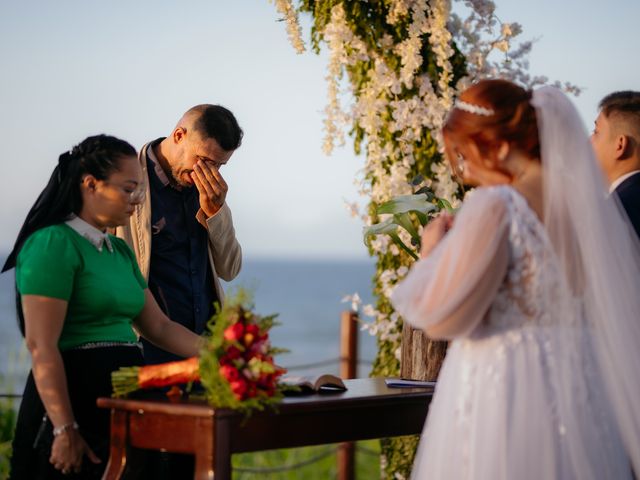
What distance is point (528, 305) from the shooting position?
279 centimetres

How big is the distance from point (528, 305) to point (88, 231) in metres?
1.32

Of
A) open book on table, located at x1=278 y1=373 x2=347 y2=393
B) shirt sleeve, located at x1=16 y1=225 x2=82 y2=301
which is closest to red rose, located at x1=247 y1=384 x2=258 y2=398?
open book on table, located at x1=278 y1=373 x2=347 y2=393

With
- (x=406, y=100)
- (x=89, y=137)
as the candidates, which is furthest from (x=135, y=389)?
(x=406, y=100)

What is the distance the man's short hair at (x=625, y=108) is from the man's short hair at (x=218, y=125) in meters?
1.39

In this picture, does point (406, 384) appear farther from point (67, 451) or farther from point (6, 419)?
point (6, 419)

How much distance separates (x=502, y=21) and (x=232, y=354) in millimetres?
3150

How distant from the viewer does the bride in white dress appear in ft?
9.00

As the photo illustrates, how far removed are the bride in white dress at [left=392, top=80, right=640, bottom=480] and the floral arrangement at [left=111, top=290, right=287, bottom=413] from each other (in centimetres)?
43

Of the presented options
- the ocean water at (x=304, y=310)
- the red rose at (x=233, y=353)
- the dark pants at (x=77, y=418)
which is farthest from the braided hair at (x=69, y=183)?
the ocean water at (x=304, y=310)

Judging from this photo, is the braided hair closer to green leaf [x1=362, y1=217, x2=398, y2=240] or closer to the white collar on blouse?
the white collar on blouse

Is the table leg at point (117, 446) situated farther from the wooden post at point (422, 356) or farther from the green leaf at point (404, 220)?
the green leaf at point (404, 220)

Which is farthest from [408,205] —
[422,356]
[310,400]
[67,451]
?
[67,451]

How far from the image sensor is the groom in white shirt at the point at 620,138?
13.1 feet

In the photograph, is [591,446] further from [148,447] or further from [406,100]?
[406,100]
